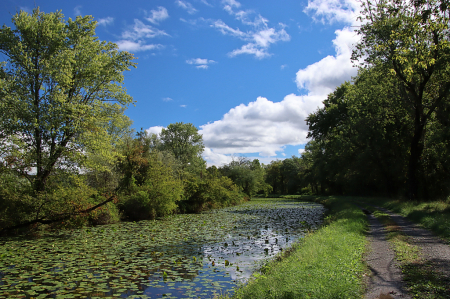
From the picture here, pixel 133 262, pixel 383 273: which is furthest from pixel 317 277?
pixel 133 262

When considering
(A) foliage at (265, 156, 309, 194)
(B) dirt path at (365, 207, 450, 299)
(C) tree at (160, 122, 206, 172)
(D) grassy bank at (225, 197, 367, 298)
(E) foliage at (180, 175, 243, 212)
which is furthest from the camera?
(A) foliage at (265, 156, 309, 194)

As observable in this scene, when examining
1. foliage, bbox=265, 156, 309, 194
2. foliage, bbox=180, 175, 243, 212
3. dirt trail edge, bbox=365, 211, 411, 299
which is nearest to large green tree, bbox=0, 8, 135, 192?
foliage, bbox=180, 175, 243, 212

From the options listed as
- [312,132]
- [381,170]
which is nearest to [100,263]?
[381,170]

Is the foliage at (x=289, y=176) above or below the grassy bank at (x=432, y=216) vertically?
above

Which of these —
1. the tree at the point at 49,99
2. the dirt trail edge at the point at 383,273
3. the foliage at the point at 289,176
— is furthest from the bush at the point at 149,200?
the foliage at the point at 289,176

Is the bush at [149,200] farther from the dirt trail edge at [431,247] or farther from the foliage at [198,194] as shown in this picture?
the dirt trail edge at [431,247]

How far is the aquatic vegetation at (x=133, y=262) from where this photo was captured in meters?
7.33

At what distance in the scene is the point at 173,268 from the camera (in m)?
9.24

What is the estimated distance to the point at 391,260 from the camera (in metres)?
7.86

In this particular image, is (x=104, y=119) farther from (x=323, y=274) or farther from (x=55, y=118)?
(x=323, y=274)

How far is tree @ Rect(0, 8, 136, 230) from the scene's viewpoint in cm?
1558

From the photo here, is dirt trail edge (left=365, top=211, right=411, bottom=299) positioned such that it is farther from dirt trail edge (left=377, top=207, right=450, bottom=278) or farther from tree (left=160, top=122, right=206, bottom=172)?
tree (left=160, top=122, right=206, bottom=172)

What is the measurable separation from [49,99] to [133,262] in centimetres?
1246

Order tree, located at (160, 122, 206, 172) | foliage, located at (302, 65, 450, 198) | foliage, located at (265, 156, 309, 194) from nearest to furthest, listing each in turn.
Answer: foliage, located at (302, 65, 450, 198)
tree, located at (160, 122, 206, 172)
foliage, located at (265, 156, 309, 194)
